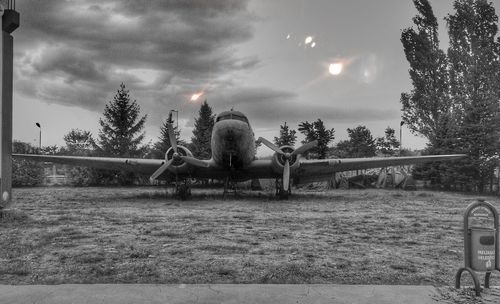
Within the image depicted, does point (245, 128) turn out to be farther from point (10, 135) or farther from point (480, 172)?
point (480, 172)

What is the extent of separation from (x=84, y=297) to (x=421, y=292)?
3.23 meters

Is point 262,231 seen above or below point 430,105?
below

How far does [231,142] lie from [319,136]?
21.0 metres

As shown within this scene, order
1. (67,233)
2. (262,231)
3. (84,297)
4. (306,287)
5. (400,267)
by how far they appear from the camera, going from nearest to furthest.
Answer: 1. (84,297)
2. (306,287)
3. (400,267)
4. (67,233)
5. (262,231)

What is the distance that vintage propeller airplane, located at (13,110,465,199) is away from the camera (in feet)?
55.6

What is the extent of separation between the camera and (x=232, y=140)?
16.6 metres

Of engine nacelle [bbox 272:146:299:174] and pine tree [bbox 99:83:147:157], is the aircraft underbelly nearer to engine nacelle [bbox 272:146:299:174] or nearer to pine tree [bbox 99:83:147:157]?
engine nacelle [bbox 272:146:299:174]

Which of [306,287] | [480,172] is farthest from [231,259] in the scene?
[480,172]

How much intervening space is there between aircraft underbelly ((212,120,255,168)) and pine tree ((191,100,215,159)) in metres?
19.1

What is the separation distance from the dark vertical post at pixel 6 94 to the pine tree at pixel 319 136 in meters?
28.4

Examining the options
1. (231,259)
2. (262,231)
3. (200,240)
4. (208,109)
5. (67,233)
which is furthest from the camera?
(208,109)

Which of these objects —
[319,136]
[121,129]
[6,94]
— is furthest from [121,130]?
[6,94]

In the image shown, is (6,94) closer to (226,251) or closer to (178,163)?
(226,251)

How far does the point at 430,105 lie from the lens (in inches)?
1305
